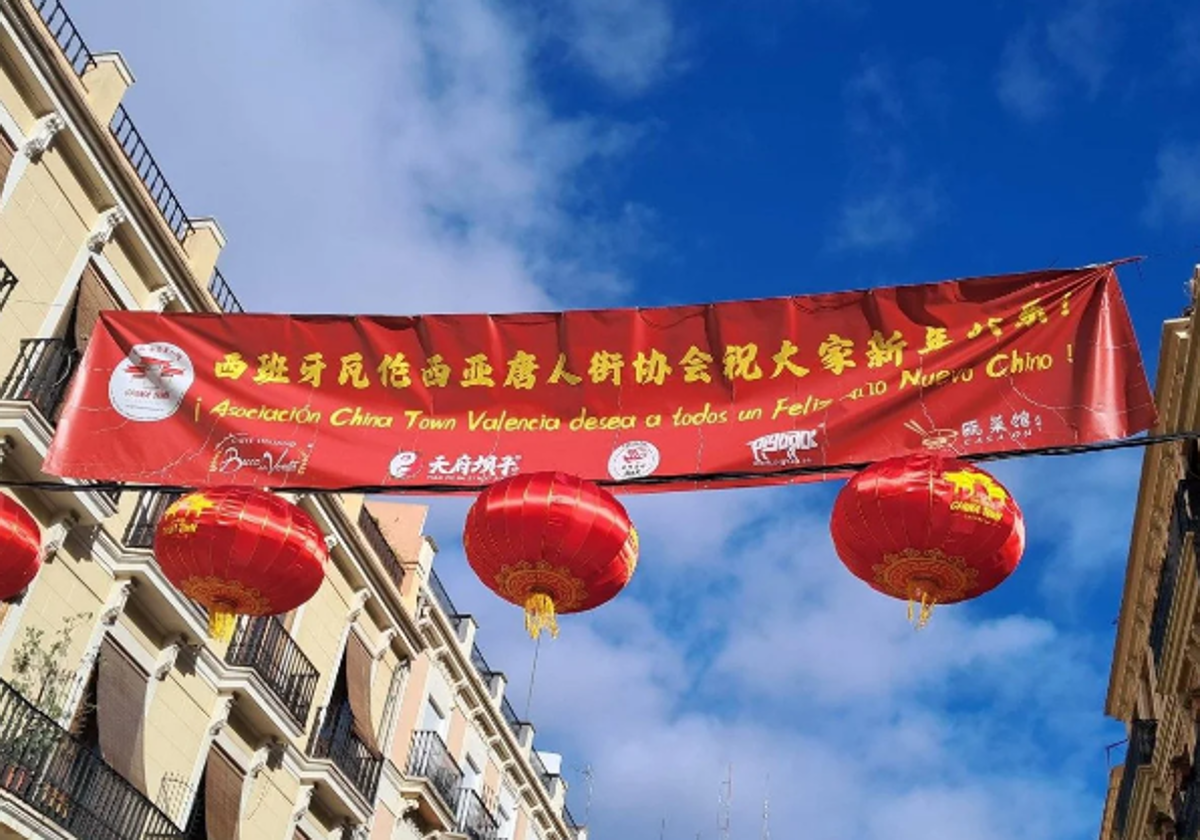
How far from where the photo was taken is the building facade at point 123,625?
14188 mm

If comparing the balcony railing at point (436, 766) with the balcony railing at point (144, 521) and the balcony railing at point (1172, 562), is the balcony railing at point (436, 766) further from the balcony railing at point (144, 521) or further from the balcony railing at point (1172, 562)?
the balcony railing at point (1172, 562)

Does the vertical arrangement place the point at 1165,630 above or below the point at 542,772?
below

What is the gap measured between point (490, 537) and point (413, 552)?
730 inches

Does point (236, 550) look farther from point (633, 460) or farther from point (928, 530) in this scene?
point (928, 530)

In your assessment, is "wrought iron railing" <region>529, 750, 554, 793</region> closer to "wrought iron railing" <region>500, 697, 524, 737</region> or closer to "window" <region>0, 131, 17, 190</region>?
"wrought iron railing" <region>500, 697, 524, 737</region>

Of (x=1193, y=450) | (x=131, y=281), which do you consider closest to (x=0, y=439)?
(x=131, y=281)

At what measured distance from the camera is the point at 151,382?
831cm

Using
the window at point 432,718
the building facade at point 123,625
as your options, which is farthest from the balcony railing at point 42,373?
the window at point 432,718

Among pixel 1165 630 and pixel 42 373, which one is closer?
pixel 42 373

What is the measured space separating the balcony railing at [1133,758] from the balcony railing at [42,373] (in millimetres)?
17066

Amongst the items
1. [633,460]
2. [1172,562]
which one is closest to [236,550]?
[633,460]

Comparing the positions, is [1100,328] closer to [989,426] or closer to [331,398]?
[989,426]

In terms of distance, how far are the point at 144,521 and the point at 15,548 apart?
27.7ft

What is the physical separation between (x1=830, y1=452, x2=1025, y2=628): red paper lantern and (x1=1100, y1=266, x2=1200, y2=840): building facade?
9.29 m
